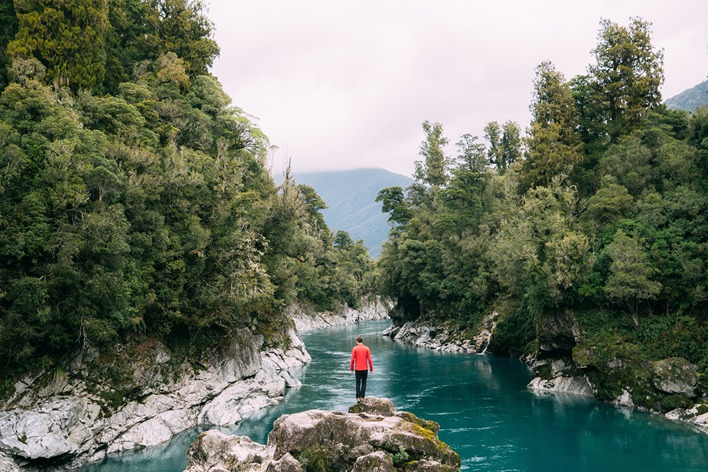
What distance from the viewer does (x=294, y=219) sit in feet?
145

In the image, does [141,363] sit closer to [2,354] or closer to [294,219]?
[2,354]

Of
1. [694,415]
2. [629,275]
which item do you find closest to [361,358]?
[694,415]

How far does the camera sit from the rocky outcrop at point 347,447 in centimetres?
1325

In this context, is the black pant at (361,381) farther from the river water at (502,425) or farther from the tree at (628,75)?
the tree at (628,75)

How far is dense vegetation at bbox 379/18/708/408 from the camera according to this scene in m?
32.9

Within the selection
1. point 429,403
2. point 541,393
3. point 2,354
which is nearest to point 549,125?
point 541,393

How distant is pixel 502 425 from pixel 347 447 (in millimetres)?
18348

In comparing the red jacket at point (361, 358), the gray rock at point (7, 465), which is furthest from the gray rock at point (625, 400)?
the gray rock at point (7, 465)

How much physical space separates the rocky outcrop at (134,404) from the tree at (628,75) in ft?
136

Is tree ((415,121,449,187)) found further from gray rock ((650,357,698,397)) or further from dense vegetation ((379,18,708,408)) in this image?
gray rock ((650,357,698,397))

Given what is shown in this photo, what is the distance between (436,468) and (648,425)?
20.5 meters

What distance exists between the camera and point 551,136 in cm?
5031

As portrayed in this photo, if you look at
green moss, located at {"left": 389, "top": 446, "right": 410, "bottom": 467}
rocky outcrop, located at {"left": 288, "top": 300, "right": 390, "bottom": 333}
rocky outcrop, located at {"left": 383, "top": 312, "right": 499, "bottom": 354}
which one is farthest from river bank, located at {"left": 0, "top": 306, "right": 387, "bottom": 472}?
rocky outcrop, located at {"left": 288, "top": 300, "right": 390, "bottom": 333}

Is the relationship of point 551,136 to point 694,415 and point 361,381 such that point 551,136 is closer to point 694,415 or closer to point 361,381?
point 694,415
